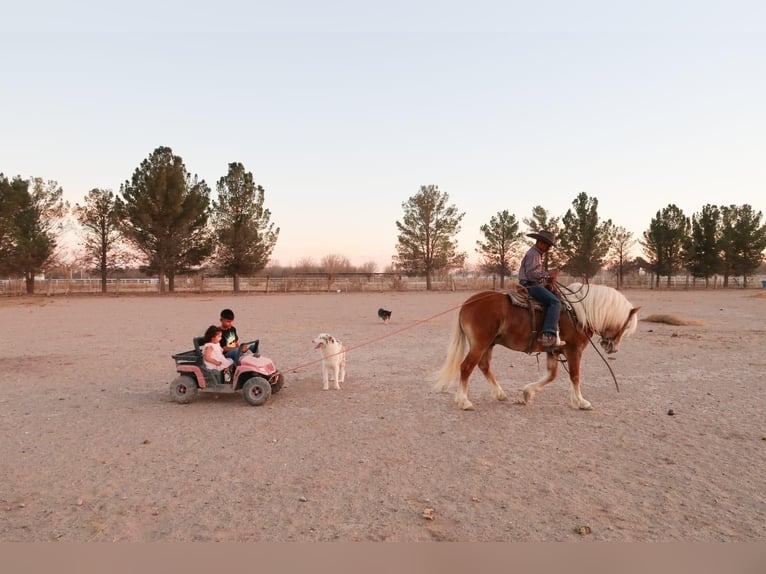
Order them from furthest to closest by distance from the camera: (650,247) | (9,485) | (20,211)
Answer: (650,247), (20,211), (9,485)

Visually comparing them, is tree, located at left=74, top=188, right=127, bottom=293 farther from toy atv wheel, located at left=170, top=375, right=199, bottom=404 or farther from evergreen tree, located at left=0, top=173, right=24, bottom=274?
toy atv wheel, located at left=170, top=375, right=199, bottom=404

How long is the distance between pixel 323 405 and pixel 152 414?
246cm

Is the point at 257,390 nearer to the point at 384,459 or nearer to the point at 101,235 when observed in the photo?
the point at 384,459

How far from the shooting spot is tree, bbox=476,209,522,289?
66500 mm

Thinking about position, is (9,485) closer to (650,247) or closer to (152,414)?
(152,414)

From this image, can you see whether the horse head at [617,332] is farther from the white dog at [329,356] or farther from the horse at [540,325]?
the white dog at [329,356]

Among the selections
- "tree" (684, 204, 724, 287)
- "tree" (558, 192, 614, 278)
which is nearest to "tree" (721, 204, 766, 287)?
"tree" (684, 204, 724, 287)

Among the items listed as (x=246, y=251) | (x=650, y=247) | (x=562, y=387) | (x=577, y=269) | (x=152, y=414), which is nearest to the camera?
(x=152, y=414)

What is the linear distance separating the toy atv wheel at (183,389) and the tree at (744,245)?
72.2 m

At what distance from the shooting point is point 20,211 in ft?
147

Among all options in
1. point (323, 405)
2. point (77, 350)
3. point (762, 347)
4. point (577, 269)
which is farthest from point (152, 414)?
point (577, 269)

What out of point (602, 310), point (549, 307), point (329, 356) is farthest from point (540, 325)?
point (329, 356)

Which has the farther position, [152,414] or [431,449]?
[152,414]

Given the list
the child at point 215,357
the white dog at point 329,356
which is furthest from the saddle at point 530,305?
the child at point 215,357
